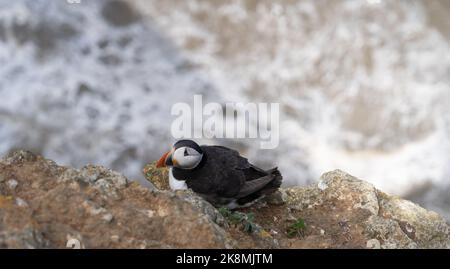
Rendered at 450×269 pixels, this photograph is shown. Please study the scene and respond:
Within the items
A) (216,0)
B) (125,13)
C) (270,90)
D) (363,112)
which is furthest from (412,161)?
(125,13)

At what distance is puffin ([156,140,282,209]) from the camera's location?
4902mm

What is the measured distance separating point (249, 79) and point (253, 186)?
6.63m

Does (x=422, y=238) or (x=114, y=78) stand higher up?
(x=114, y=78)

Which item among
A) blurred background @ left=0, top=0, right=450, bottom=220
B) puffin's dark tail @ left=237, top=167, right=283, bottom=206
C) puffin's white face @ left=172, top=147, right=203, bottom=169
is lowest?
puffin's dark tail @ left=237, top=167, right=283, bottom=206

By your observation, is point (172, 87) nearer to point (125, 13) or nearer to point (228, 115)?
point (228, 115)

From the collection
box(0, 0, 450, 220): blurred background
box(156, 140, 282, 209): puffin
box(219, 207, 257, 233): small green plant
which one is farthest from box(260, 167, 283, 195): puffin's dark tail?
box(0, 0, 450, 220): blurred background

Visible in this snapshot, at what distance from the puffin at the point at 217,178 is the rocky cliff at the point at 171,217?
16 centimetres

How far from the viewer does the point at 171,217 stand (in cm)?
339

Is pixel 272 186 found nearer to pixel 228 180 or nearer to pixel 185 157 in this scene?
pixel 228 180

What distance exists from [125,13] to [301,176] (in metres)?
5.48

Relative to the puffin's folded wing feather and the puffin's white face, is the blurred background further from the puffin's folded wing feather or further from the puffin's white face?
the puffin's folded wing feather

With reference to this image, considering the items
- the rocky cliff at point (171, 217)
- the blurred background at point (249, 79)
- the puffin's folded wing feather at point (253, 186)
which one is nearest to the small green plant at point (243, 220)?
the rocky cliff at point (171, 217)

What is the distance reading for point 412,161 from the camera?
9.90 meters

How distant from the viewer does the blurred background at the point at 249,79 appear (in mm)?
9672
